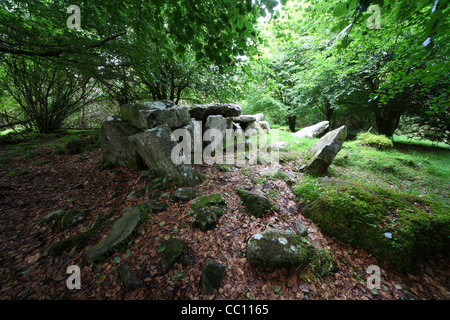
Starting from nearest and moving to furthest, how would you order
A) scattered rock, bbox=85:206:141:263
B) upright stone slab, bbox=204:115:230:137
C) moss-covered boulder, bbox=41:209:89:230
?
scattered rock, bbox=85:206:141:263
moss-covered boulder, bbox=41:209:89:230
upright stone slab, bbox=204:115:230:137

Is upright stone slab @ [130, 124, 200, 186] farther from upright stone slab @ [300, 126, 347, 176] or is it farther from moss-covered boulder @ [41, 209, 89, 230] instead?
upright stone slab @ [300, 126, 347, 176]

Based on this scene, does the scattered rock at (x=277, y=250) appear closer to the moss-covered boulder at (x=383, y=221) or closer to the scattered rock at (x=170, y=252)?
the moss-covered boulder at (x=383, y=221)

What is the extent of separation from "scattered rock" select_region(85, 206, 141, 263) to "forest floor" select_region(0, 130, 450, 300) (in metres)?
0.13

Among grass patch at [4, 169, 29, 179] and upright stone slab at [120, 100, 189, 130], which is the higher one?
upright stone slab at [120, 100, 189, 130]

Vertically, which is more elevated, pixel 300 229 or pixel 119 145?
pixel 119 145

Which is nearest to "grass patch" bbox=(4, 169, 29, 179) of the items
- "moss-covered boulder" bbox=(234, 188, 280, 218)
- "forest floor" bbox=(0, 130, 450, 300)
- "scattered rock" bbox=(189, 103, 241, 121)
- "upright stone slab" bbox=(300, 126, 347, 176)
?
"forest floor" bbox=(0, 130, 450, 300)

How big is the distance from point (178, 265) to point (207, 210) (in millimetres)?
1052

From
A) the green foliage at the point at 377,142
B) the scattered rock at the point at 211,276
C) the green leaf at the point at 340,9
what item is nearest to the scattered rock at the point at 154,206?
the scattered rock at the point at 211,276

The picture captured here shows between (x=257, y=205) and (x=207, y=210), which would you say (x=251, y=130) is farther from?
(x=207, y=210)

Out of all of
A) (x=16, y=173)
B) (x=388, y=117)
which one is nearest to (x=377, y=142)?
(x=388, y=117)

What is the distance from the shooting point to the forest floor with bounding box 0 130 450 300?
2055 mm

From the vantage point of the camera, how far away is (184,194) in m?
3.80

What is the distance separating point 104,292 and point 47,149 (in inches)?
355

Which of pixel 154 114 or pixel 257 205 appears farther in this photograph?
pixel 154 114
